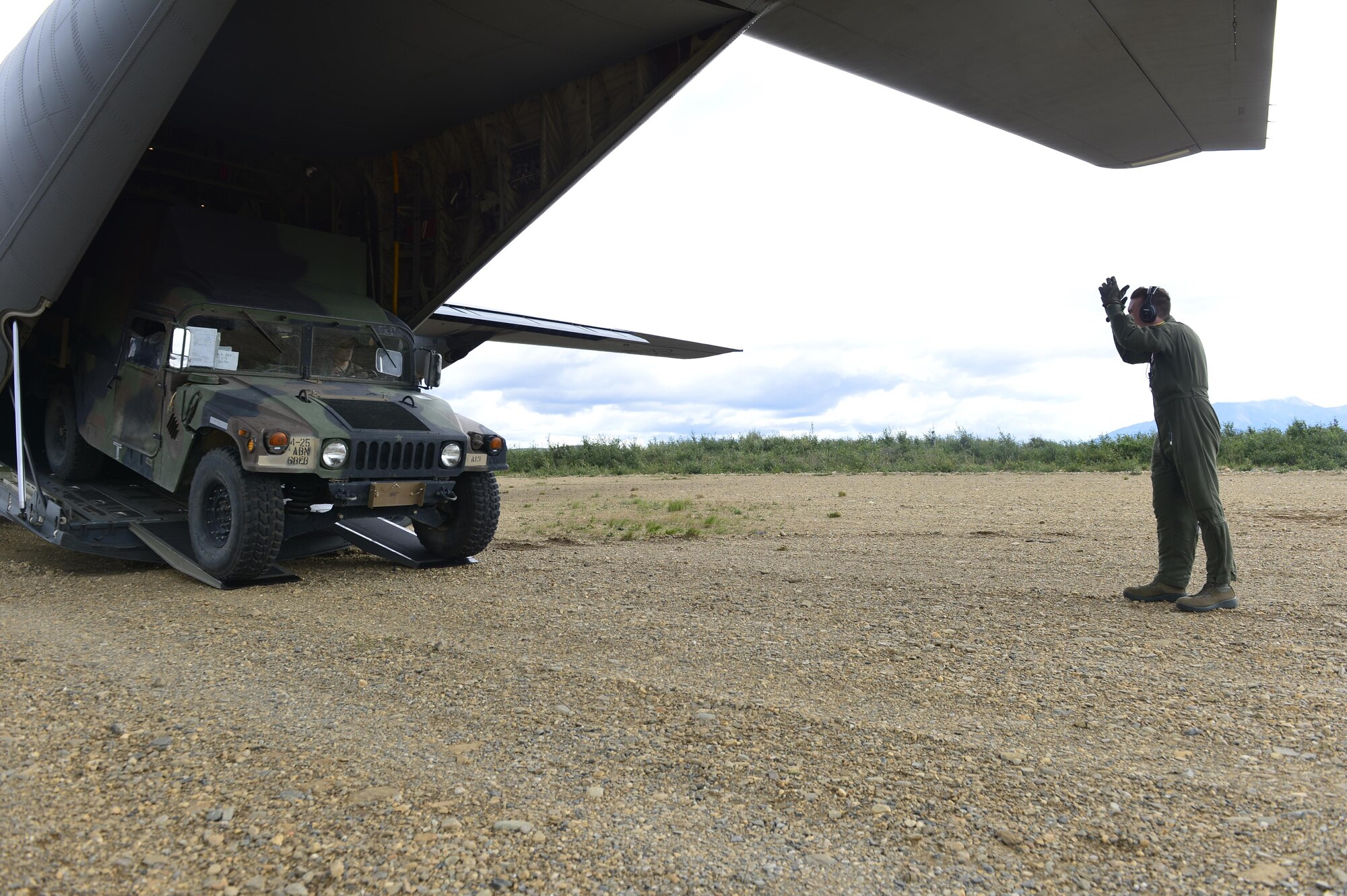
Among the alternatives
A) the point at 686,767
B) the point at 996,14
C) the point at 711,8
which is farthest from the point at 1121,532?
the point at 686,767

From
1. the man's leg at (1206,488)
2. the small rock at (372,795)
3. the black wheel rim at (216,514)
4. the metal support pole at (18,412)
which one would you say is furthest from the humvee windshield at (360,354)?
the man's leg at (1206,488)

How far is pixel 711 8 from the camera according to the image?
773cm

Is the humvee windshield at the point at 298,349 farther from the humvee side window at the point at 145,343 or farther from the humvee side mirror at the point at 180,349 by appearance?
the humvee side window at the point at 145,343

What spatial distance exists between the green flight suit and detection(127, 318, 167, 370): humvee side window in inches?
297

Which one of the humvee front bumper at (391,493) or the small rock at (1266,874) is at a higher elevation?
the humvee front bumper at (391,493)

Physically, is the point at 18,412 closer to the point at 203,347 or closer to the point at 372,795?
the point at 203,347

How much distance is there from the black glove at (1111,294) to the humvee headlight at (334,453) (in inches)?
215

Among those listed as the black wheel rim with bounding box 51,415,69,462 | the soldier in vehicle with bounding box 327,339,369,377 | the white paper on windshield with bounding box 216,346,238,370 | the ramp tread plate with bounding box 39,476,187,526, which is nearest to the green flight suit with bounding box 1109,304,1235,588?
the soldier in vehicle with bounding box 327,339,369,377

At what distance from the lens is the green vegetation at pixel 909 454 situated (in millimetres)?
18688

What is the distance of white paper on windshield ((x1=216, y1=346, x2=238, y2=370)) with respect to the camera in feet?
24.3

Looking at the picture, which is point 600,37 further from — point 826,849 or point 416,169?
point 826,849

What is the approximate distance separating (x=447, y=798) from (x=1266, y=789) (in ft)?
8.58

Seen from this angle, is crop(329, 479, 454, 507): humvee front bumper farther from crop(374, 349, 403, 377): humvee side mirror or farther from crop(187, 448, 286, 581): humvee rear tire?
crop(374, 349, 403, 377): humvee side mirror

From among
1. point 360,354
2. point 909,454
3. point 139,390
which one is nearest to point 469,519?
point 360,354
